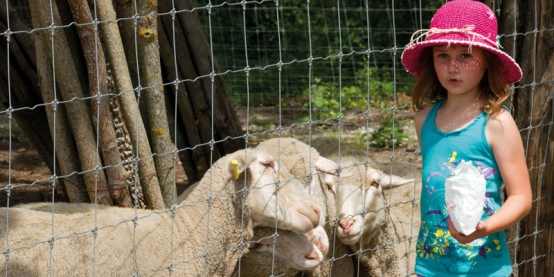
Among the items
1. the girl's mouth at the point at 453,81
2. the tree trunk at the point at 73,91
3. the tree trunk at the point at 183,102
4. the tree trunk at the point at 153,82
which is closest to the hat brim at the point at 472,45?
Answer: the girl's mouth at the point at 453,81

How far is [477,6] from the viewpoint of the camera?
3.28 meters

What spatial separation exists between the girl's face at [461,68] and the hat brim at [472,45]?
0.05m

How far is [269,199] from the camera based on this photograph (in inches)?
157

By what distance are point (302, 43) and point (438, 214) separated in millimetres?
8702

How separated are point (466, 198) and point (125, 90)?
215 centimetres

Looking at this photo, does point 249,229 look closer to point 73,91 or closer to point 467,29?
point 73,91

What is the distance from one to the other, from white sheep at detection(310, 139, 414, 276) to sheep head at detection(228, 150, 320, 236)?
650mm

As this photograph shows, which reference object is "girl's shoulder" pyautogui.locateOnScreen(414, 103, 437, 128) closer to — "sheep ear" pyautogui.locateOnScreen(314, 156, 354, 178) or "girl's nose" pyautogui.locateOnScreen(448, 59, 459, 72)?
"girl's nose" pyautogui.locateOnScreen(448, 59, 459, 72)

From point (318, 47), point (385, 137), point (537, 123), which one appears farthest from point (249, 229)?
point (318, 47)

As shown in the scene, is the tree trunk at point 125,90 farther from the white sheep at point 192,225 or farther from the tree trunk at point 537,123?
the tree trunk at point 537,123

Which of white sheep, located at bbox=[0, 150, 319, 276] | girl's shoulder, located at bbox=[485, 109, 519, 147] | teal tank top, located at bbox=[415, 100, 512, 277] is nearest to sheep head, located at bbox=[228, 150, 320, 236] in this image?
white sheep, located at bbox=[0, 150, 319, 276]

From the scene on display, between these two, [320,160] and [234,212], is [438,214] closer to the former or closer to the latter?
[234,212]

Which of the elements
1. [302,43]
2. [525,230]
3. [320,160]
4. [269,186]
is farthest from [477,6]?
[302,43]

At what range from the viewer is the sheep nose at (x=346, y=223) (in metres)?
4.59
